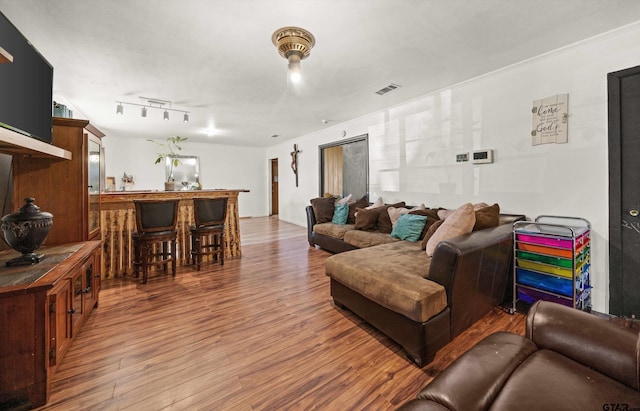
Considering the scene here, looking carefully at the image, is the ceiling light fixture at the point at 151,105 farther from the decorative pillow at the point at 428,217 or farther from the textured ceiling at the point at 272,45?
the decorative pillow at the point at 428,217

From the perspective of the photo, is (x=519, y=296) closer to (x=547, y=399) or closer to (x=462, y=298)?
(x=462, y=298)

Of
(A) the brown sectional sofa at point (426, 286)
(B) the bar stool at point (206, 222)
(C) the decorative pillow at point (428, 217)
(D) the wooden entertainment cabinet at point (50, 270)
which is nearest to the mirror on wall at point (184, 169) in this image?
(B) the bar stool at point (206, 222)

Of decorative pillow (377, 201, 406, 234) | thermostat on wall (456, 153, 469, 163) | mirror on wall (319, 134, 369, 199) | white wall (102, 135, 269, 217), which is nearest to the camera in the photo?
thermostat on wall (456, 153, 469, 163)

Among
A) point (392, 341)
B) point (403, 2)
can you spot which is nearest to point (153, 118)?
point (403, 2)

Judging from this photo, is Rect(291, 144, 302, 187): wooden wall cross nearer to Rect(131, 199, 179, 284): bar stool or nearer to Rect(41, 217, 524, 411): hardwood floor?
Rect(131, 199, 179, 284): bar stool

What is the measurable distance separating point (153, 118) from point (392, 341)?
5.55 m

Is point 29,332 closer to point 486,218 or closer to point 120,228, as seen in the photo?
point 120,228

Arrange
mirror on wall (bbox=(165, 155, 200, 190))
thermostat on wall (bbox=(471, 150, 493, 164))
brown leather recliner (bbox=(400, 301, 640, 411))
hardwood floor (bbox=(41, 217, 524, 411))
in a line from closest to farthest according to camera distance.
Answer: brown leather recliner (bbox=(400, 301, 640, 411))
hardwood floor (bbox=(41, 217, 524, 411))
thermostat on wall (bbox=(471, 150, 493, 164))
mirror on wall (bbox=(165, 155, 200, 190))

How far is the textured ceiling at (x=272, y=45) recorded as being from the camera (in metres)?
1.90

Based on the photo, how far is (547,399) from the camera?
82 centimetres

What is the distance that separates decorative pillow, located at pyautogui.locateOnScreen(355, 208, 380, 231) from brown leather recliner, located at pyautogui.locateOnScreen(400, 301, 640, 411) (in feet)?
9.08

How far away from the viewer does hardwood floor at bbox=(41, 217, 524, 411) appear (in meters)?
1.45


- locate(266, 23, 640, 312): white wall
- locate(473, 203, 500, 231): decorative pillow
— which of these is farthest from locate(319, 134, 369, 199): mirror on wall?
locate(473, 203, 500, 231): decorative pillow

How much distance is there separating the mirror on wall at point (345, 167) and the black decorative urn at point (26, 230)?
431cm
